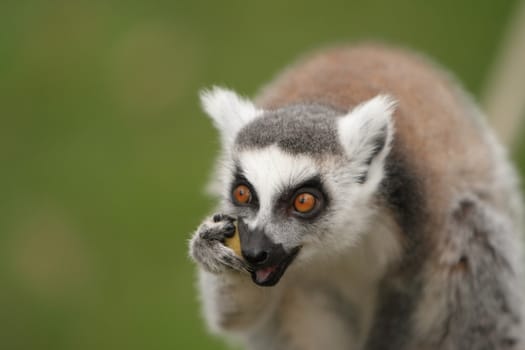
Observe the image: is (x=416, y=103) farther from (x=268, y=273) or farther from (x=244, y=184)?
(x=268, y=273)

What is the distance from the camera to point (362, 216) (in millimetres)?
4078

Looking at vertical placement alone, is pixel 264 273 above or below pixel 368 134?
below

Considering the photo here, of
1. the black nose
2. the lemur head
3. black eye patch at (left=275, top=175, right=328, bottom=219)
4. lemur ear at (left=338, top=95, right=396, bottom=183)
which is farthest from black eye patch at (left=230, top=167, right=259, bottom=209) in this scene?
lemur ear at (left=338, top=95, right=396, bottom=183)

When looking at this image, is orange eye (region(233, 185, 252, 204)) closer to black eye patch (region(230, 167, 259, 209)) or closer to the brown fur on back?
black eye patch (region(230, 167, 259, 209))

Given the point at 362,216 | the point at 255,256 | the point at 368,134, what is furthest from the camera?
the point at 362,216

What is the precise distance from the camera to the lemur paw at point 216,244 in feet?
12.3

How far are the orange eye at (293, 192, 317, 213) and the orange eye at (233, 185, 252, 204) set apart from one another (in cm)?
21

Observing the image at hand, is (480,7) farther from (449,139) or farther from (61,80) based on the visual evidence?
(449,139)

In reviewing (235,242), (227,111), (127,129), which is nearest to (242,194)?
(235,242)

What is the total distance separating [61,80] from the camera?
27.0 feet

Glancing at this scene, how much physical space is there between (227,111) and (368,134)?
707 millimetres

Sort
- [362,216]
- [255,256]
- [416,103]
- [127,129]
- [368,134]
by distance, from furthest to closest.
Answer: [127,129]
[416,103]
[362,216]
[368,134]
[255,256]

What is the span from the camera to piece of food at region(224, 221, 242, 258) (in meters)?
3.75

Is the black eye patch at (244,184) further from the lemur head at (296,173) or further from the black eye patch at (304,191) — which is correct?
the black eye patch at (304,191)
